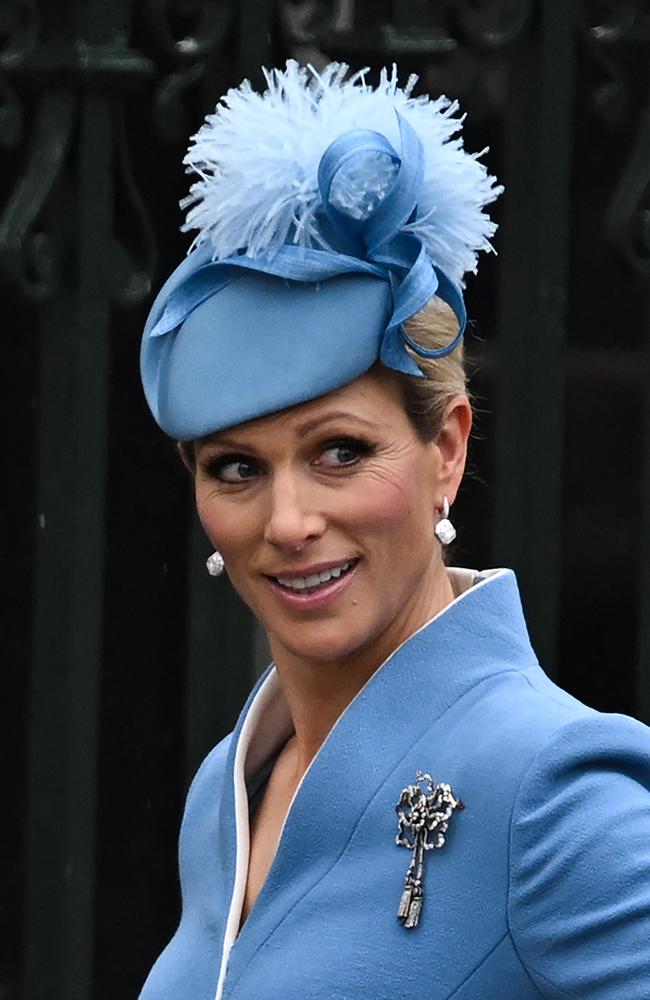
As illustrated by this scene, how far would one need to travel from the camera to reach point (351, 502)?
220cm

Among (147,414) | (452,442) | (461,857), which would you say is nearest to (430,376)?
(452,442)

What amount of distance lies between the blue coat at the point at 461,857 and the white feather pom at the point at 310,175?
0.38 m

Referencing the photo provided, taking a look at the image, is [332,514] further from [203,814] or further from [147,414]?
[147,414]

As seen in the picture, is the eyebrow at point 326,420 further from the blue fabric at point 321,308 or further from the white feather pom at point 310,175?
the white feather pom at point 310,175

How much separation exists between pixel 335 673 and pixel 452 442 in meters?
0.27

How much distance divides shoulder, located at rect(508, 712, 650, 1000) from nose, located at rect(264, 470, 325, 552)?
13.1 inches

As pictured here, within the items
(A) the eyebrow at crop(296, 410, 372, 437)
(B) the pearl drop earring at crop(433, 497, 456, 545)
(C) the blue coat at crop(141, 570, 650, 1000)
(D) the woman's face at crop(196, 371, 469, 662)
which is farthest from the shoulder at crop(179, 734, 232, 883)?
(A) the eyebrow at crop(296, 410, 372, 437)

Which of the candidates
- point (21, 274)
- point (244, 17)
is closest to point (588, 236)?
point (244, 17)

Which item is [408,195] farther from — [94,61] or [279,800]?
[94,61]

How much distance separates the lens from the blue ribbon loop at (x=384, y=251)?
217 cm

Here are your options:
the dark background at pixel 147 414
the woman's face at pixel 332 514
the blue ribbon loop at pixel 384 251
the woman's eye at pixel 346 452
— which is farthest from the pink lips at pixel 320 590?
the dark background at pixel 147 414

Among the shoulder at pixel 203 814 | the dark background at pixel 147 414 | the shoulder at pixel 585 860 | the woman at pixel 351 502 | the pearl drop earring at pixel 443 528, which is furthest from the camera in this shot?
the dark background at pixel 147 414

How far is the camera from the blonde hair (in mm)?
2217

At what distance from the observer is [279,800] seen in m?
2.50
